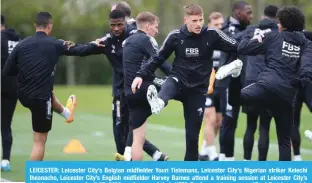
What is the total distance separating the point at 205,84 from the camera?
1289cm

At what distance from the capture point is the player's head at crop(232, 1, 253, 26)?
50.6 feet

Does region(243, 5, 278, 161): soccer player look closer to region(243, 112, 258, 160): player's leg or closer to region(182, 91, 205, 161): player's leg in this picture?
region(243, 112, 258, 160): player's leg

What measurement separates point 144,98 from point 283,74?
211 cm

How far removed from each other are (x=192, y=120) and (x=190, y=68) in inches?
27.7

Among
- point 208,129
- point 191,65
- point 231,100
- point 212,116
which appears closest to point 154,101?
point 191,65

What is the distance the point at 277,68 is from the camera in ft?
40.4

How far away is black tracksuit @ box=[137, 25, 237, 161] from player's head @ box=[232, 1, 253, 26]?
2.65 metres

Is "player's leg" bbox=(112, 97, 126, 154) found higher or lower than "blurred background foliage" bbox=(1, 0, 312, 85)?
higher

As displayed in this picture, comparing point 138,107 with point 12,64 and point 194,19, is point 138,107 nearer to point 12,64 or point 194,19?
point 194,19

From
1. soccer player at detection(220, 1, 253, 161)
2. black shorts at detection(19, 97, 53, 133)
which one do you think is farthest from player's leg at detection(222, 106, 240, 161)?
black shorts at detection(19, 97, 53, 133)

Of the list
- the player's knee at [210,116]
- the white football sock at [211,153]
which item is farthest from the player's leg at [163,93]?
the player's knee at [210,116]

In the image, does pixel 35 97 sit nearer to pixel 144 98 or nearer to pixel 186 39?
pixel 144 98

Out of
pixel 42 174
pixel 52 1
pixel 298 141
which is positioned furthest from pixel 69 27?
pixel 42 174

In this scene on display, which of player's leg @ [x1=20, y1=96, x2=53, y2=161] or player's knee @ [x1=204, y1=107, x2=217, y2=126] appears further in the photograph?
player's knee @ [x1=204, y1=107, x2=217, y2=126]
